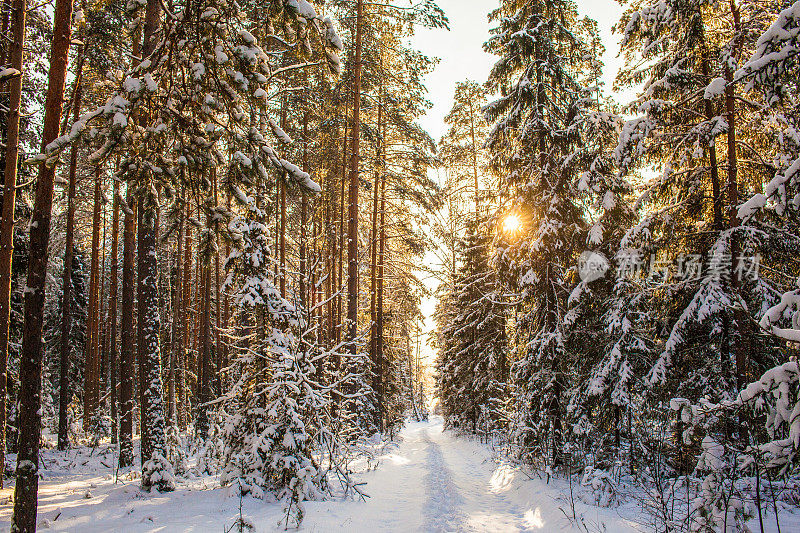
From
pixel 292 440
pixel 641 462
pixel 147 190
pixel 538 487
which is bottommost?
pixel 538 487

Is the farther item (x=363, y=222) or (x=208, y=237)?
(x=363, y=222)

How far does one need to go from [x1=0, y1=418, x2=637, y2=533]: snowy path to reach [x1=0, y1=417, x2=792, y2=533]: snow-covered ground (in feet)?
0.05

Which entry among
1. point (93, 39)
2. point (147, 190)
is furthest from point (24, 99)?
point (147, 190)

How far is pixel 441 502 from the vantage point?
8.47 metres

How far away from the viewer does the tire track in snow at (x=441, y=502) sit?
710 cm

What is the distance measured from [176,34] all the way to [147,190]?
2.04 m

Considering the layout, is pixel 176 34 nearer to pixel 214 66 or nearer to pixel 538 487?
pixel 214 66

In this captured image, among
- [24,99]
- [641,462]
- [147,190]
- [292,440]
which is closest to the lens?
[147,190]

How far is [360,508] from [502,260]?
7.05 metres

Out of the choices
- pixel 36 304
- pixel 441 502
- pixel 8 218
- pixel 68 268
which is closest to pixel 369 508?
pixel 441 502

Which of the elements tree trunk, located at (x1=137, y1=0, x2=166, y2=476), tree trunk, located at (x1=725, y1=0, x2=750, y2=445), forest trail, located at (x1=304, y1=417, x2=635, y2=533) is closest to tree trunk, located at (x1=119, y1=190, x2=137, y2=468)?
tree trunk, located at (x1=137, y1=0, x2=166, y2=476)

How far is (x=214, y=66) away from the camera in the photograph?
5664 mm

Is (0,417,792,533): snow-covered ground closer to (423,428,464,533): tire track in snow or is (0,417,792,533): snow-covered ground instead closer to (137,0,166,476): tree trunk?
(423,428,464,533): tire track in snow

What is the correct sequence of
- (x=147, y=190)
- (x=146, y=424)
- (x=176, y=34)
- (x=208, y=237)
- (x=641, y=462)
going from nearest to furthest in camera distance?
(x=176, y=34), (x=147, y=190), (x=208, y=237), (x=146, y=424), (x=641, y=462)
